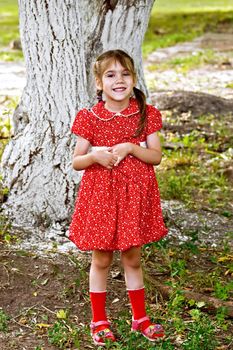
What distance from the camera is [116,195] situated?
400 centimetres

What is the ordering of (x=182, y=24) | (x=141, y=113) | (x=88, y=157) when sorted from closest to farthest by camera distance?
(x=88, y=157), (x=141, y=113), (x=182, y=24)

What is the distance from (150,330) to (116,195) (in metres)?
0.74

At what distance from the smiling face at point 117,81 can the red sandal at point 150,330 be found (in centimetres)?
113

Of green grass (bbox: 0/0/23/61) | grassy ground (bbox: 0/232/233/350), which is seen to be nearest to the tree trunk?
grassy ground (bbox: 0/232/233/350)

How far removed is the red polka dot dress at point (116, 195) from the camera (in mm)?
3988

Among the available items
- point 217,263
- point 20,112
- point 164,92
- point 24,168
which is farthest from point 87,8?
A: point 164,92

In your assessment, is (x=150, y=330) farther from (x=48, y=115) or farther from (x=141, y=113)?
(x=48, y=115)

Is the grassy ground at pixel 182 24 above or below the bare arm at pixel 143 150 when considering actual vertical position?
below

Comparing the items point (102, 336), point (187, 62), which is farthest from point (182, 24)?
point (102, 336)

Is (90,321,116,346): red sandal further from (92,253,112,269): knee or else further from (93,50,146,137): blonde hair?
(93,50,146,137): blonde hair

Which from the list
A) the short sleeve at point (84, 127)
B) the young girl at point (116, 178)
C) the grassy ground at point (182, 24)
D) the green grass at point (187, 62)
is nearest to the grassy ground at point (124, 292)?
the young girl at point (116, 178)

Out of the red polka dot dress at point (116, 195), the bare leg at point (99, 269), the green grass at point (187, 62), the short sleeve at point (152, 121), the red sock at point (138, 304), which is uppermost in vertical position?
the short sleeve at point (152, 121)

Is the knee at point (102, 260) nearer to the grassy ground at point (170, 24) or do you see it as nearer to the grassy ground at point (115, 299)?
the grassy ground at point (115, 299)

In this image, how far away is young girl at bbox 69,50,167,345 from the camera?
3988mm
